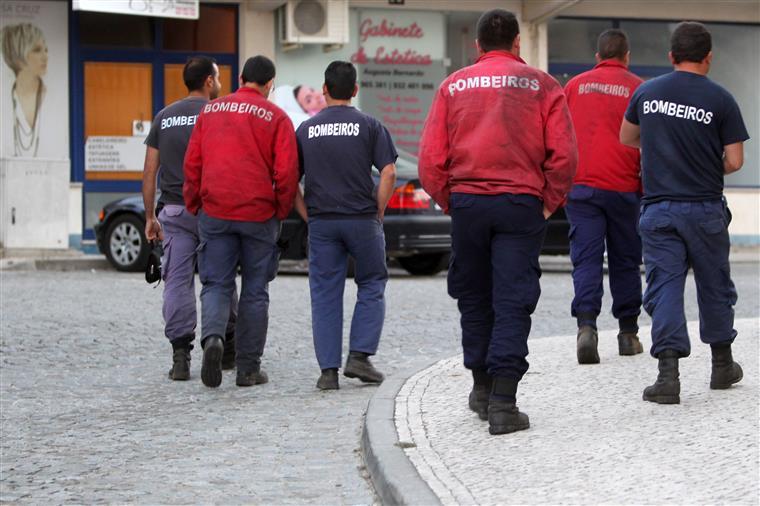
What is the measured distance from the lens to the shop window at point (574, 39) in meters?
23.9

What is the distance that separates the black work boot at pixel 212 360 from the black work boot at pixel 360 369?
738mm

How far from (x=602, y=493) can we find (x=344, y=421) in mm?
2528

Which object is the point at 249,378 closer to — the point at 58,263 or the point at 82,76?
the point at 58,263

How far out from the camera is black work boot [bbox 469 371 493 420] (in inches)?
265

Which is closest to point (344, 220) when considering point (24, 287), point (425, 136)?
point (425, 136)

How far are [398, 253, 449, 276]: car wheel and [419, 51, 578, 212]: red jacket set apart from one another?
1099 cm

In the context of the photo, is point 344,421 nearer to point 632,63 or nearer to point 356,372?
point 356,372

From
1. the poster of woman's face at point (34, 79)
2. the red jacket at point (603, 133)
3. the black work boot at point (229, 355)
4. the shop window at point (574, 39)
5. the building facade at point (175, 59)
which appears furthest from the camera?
the shop window at point (574, 39)

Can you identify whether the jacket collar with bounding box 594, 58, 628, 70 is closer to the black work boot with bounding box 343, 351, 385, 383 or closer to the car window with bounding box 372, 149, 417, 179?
the black work boot with bounding box 343, 351, 385, 383

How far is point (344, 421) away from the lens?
746 cm

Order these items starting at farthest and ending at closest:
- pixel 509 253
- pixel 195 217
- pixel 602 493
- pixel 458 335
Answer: pixel 458 335
pixel 195 217
pixel 509 253
pixel 602 493

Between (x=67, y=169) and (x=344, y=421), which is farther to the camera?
(x=67, y=169)

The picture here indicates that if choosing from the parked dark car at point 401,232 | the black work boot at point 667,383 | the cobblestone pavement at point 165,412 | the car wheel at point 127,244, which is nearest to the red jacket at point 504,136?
the black work boot at point 667,383

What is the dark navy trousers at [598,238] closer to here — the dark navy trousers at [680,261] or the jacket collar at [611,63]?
the jacket collar at [611,63]
